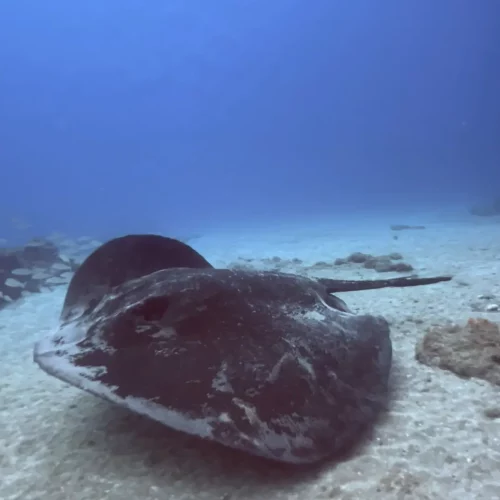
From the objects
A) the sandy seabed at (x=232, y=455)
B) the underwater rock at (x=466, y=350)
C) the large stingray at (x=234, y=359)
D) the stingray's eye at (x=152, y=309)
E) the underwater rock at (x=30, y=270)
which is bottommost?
the sandy seabed at (x=232, y=455)

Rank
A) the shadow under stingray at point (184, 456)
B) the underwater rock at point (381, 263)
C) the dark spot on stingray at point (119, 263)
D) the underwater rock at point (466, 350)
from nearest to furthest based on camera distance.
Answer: the shadow under stingray at point (184, 456) → the underwater rock at point (466, 350) → the dark spot on stingray at point (119, 263) → the underwater rock at point (381, 263)

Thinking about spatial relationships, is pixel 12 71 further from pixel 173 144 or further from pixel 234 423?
pixel 234 423

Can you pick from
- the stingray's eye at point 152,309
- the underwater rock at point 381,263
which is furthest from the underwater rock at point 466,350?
the underwater rock at point 381,263

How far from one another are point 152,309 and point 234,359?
2.20ft

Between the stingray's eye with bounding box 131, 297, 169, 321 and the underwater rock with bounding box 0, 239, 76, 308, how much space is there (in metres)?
7.03

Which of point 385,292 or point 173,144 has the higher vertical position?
point 173,144

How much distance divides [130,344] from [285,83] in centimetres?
11893

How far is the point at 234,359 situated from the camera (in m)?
1.93

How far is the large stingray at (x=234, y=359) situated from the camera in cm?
163

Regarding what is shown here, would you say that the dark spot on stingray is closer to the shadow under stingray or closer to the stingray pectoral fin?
the shadow under stingray

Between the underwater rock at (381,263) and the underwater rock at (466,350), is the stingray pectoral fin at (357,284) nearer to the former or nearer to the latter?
the underwater rock at (466,350)

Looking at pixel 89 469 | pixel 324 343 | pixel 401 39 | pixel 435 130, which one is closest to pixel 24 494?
pixel 89 469

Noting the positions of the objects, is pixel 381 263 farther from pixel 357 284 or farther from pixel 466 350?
pixel 466 350

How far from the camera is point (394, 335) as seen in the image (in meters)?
3.63
